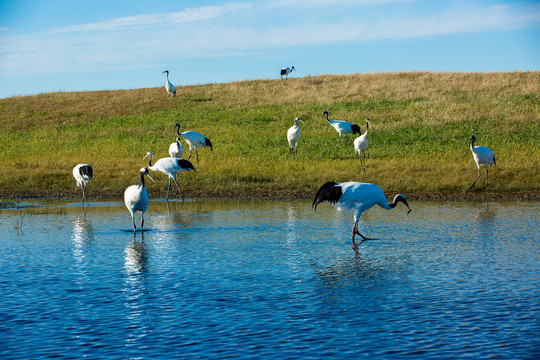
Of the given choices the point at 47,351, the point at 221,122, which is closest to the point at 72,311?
the point at 47,351

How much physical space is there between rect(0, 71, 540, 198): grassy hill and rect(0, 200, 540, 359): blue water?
8.40 metres

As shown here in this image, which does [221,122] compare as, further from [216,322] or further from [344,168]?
[216,322]

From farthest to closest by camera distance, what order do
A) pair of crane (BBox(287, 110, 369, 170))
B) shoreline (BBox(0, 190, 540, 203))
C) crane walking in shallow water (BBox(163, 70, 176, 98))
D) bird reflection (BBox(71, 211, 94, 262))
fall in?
crane walking in shallow water (BBox(163, 70, 176, 98)), pair of crane (BBox(287, 110, 369, 170)), shoreline (BBox(0, 190, 540, 203)), bird reflection (BBox(71, 211, 94, 262))

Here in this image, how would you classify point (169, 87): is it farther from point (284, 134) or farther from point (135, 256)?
point (135, 256)

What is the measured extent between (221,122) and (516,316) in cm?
3510

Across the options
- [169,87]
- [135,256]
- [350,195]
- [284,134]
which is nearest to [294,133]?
[284,134]

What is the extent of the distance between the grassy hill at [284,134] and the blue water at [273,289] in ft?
27.6

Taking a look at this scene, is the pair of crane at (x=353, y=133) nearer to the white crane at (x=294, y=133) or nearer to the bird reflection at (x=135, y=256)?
the white crane at (x=294, y=133)

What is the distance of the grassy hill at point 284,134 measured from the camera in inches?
987

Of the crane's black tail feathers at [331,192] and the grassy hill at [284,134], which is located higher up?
the grassy hill at [284,134]

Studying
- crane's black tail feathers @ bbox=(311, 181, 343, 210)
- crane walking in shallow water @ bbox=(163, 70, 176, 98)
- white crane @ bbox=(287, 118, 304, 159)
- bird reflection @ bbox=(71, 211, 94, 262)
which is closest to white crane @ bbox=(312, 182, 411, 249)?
crane's black tail feathers @ bbox=(311, 181, 343, 210)

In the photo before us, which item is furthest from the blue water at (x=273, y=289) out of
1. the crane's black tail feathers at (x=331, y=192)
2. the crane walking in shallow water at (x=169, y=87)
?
the crane walking in shallow water at (x=169, y=87)

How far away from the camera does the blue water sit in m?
7.35

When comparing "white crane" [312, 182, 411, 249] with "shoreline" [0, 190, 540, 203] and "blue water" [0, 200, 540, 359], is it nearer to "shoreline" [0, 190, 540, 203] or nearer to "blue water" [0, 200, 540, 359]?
"blue water" [0, 200, 540, 359]
